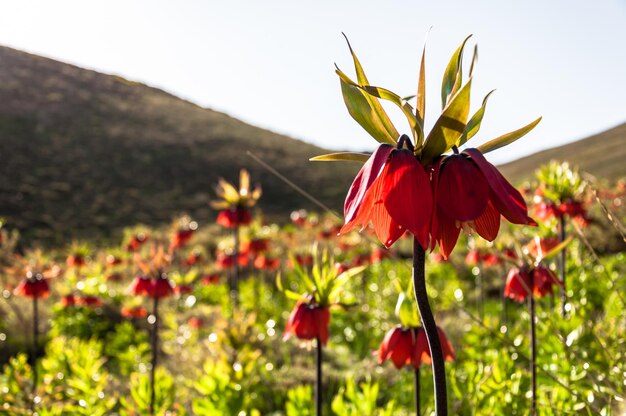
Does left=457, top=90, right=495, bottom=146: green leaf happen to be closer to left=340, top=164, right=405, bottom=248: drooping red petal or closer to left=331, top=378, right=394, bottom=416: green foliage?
left=340, top=164, right=405, bottom=248: drooping red petal

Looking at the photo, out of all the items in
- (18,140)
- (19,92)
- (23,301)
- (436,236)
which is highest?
(19,92)

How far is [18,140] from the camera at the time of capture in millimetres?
26922

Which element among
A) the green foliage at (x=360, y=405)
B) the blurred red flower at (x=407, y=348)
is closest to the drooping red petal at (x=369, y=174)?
the blurred red flower at (x=407, y=348)

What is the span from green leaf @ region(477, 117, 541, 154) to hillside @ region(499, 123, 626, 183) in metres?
28.0

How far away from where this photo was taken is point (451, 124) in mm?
900

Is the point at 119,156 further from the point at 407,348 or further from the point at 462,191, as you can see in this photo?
the point at 462,191

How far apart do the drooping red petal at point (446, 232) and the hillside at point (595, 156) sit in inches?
1106

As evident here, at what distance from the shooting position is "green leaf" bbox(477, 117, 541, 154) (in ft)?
3.09

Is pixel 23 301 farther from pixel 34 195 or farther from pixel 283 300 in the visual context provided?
pixel 34 195

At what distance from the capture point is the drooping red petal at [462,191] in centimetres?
87

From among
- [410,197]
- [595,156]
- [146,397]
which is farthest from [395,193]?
[595,156]

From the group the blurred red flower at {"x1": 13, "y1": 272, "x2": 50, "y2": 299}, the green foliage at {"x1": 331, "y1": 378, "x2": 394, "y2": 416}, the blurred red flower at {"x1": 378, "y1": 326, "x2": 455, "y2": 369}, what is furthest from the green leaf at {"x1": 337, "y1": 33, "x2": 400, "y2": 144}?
the blurred red flower at {"x1": 13, "y1": 272, "x2": 50, "y2": 299}

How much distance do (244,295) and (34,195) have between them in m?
19.3

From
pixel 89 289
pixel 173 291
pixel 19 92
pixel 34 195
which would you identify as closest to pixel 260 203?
pixel 34 195
